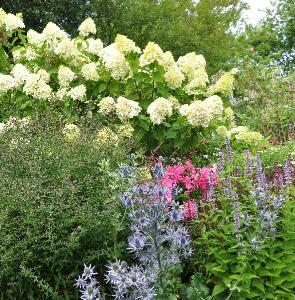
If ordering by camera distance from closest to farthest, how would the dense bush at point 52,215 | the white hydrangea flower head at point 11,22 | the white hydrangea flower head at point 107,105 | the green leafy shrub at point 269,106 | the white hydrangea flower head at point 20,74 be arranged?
the dense bush at point 52,215 → the white hydrangea flower head at point 107,105 → the white hydrangea flower head at point 20,74 → the white hydrangea flower head at point 11,22 → the green leafy shrub at point 269,106

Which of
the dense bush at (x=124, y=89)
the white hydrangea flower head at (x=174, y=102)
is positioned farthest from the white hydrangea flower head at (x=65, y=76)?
the white hydrangea flower head at (x=174, y=102)

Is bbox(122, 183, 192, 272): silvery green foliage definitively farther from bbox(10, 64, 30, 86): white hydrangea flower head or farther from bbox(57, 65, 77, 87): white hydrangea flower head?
bbox(10, 64, 30, 86): white hydrangea flower head

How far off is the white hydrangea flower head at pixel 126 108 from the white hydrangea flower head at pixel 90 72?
0.53 m

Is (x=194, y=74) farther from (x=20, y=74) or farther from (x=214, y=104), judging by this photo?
(x=20, y=74)

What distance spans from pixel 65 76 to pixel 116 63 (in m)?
0.56

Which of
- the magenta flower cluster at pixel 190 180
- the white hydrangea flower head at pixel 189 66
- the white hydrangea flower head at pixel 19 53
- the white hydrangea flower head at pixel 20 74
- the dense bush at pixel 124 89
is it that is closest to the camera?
the magenta flower cluster at pixel 190 180

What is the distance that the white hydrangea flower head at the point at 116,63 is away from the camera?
5762 millimetres

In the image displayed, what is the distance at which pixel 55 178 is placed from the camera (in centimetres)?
409

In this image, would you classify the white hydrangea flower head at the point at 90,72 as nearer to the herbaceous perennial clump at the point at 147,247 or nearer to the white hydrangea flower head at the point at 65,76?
the white hydrangea flower head at the point at 65,76

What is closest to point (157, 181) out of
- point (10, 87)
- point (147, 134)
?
point (147, 134)

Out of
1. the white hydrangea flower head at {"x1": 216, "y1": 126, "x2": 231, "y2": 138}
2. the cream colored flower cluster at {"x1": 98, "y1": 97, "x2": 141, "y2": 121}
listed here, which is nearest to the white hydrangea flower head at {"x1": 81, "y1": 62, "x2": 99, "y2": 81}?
the cream colored flower cluster at {"x1": 98, "y1": 97, "x2": 141, "y2": 121}

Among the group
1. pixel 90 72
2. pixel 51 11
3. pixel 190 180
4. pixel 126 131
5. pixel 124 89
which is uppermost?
pixel 51 11

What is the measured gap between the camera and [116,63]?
19.0 feet

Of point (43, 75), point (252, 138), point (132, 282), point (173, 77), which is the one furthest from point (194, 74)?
point (132, 282)
